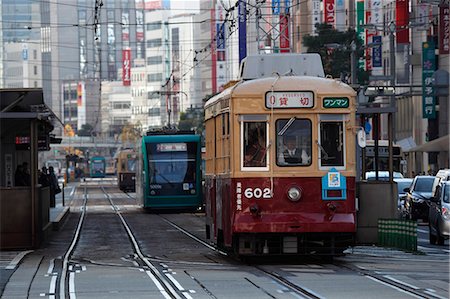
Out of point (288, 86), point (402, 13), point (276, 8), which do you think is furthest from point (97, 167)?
point (288, 86)

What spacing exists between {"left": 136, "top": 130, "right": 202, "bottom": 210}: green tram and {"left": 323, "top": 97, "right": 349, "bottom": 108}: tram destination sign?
2564 centimetres

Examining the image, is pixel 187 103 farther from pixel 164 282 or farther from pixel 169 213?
pixel 164 282

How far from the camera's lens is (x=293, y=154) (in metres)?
20.4

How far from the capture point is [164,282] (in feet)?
59.3

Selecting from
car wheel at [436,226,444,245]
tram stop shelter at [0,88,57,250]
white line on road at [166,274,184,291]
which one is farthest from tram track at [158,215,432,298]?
car wheel at [436,226,444,245]

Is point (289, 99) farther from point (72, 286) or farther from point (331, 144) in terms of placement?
point (72, 286)

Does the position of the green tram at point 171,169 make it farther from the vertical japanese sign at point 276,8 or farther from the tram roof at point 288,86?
the vertical japanese sign at point 276,8

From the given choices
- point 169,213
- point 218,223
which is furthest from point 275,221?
point 169,213

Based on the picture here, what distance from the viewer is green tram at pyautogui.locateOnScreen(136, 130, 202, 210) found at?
46312mm

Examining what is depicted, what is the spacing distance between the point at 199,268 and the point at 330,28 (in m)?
58.2

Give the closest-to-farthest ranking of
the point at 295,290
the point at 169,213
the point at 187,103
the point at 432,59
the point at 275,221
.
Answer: the point at 295,290
the point at 275,221
the point at 169,213
the point at 432,59
the point at 187,103

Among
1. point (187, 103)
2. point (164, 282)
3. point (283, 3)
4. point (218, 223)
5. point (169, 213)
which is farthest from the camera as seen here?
point (187, 103)

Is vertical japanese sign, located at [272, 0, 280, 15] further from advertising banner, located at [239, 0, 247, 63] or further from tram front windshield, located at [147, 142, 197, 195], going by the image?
tram front windshield, located at [147, 142, 197, 195]

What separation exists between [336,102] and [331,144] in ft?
2.21
